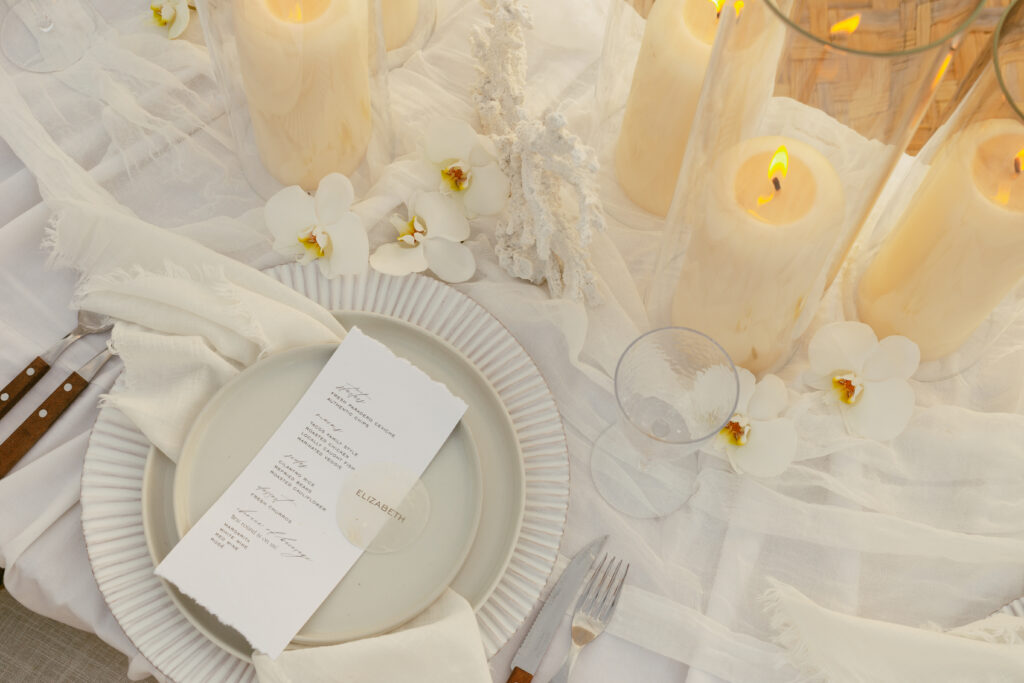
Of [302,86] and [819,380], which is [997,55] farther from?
[302,86]

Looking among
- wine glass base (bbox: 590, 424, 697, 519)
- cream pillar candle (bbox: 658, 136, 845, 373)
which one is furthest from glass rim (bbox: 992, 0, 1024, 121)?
wine glass base (bbox: 590, 424, 697, 519)

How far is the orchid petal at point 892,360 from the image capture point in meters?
0.71

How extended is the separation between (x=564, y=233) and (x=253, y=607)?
15.1 inches

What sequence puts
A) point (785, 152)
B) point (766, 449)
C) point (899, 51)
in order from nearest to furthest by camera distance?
point (899, 51) < point (785, 152) < point (766, 449)

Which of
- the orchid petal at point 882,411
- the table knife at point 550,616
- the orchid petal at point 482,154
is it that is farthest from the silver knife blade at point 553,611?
the orchid petal at point 482,154

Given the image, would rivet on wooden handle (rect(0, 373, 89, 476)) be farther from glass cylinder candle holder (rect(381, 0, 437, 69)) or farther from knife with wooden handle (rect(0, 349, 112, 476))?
glass cylinder candle holder (rect(381, 0, 437, 69))

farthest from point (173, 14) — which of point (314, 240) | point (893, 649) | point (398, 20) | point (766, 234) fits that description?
point (893, 649)

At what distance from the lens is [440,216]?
76cm

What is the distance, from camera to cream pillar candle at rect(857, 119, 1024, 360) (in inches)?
23.9

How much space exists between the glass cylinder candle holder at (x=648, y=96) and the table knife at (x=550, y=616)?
0.33 meters

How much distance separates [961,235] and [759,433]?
0.72ft

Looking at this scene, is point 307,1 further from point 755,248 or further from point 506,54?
point 755,248

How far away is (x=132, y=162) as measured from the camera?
2.68 ft

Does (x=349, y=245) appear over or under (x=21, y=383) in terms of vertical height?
over
